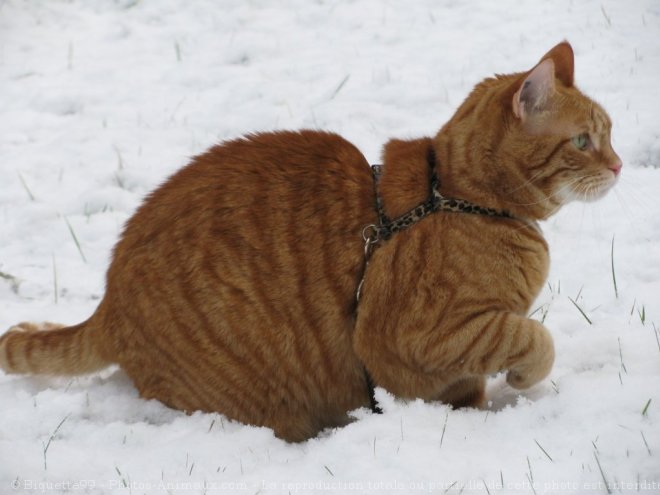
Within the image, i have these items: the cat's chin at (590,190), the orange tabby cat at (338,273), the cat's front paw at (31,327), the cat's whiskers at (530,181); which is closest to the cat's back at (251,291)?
the orange tabby cat at (338,273)

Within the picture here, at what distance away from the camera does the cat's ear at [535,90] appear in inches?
107

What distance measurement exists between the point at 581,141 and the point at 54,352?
197 cm

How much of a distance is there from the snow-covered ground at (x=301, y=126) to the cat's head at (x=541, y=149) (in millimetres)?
625

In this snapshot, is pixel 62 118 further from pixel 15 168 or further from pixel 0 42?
pixel 0 42

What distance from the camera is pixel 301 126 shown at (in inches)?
191

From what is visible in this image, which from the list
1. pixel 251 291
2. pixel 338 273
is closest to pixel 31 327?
pixel 251 291

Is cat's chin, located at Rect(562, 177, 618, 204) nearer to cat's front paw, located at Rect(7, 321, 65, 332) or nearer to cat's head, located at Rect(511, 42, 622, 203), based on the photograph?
cat's head, located at Rect(511, 42, 622, 203)

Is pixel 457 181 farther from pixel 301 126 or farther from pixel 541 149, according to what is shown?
pixel 301 126

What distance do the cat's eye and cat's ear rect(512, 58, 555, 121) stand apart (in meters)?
0.16

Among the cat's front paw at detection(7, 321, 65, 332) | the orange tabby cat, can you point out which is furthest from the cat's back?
the cat's front paw at detection(7, 321, 65, 332)

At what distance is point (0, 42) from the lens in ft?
19.1

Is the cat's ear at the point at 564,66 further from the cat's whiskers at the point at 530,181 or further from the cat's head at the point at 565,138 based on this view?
the cat's whiskers at the point at 530,181

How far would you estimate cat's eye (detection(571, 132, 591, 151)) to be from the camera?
9.35ft

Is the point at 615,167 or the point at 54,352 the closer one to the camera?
the point at 615,167
